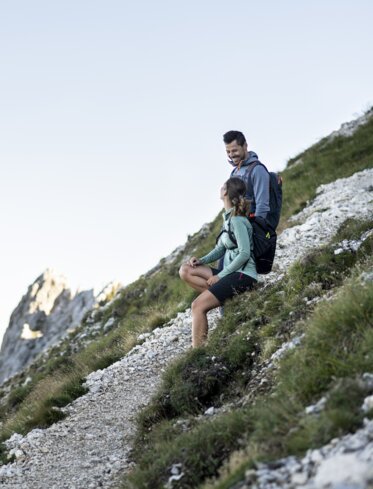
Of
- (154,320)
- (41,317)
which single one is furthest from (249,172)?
(41,317)

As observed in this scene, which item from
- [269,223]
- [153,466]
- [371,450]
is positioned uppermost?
Answer: [269,223]

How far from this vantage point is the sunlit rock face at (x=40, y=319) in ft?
159

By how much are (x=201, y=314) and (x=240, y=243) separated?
1.44 metres

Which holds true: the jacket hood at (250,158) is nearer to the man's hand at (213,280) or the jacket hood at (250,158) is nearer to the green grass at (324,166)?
the man's hand at (213,280)

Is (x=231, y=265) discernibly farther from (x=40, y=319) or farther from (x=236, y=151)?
(x=40, y=319)

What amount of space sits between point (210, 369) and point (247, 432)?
2.94 m

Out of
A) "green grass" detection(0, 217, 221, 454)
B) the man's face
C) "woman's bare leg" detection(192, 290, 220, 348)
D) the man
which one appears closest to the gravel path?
"green grass" detection(0, 217, 221, 454)

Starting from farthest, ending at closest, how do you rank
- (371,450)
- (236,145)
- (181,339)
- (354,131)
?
1. (354,131)
2. (181,339)
3. (236,145)
4. (371,450)

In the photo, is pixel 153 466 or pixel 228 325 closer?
pixel 153 466

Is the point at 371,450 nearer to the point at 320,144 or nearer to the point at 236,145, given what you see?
the point at 236,145

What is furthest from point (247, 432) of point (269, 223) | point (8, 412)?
point (8, 412)

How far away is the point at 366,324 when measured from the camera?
21.4 feet

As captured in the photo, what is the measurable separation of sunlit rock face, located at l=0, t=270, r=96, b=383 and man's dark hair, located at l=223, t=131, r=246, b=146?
34.3 m

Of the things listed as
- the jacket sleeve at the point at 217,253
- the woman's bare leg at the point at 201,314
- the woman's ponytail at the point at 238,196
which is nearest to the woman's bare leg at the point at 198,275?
the jacket sleeve at the point at 217,253
